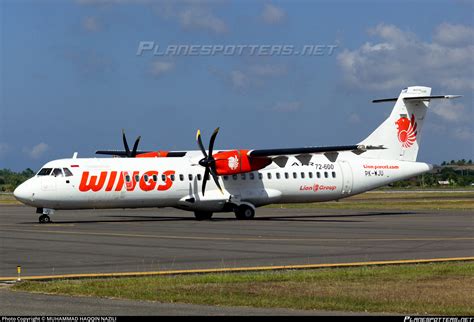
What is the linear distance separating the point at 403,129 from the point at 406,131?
204mm

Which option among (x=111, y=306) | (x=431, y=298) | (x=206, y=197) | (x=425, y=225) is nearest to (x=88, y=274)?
(x=111, y=306)

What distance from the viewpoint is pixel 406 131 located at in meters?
46.6

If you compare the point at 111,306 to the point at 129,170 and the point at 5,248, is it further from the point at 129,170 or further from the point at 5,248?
the point at 129,170

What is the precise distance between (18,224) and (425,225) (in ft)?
61.2

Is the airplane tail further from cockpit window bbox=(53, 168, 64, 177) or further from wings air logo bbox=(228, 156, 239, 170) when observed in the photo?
cockpit window bbox=(53, 168, 64, 177)

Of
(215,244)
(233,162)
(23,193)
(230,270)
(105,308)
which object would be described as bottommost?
(105,308)

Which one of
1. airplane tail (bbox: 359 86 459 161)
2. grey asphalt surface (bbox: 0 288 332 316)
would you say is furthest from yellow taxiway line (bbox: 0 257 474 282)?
airplane tail (bbox: 359 86 459 161)

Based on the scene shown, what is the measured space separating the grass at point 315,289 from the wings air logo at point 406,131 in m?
28.0

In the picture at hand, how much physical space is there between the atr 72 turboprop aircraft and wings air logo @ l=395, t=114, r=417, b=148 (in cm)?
6

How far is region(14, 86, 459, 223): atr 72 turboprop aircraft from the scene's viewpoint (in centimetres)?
3900

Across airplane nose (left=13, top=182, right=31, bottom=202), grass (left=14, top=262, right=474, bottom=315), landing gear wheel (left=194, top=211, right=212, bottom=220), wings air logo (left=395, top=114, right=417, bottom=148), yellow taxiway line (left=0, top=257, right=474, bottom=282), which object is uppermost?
wings air logo (left=395, top=114, right=417, bottom=148)

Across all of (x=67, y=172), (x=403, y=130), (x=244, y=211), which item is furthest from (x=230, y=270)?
(x=403, y=130)

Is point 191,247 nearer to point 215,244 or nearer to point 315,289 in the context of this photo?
point 215,244

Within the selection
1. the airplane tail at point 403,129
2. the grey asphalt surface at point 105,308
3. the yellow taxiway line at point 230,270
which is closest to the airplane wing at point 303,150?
the airplane tail at point 403,129
